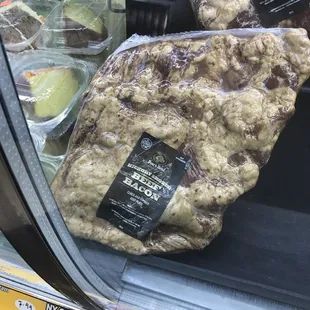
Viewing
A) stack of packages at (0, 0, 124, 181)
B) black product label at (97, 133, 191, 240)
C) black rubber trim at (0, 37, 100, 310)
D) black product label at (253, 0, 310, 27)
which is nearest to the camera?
black rubber trim at (0, 37, 100, 310)

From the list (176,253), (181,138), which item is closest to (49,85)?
(181,138)

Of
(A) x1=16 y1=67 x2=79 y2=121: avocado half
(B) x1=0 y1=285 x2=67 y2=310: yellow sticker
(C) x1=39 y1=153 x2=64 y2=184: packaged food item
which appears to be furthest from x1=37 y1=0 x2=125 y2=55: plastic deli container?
(B) x1=0 y1=285 x2=67 y2=310: yellow sticker

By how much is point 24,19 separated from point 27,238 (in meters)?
0.86

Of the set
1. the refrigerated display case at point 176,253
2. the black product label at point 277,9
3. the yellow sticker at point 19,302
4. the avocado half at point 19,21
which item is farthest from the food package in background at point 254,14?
the yellow sticker at point 19,302

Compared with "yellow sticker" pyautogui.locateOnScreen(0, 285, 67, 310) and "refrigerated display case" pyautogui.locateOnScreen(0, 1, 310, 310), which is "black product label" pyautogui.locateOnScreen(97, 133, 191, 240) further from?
"yellow sticker" pyautogui.locateOnScreen(0, 285, 67, 310)

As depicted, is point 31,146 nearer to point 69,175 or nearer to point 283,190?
point 69,175

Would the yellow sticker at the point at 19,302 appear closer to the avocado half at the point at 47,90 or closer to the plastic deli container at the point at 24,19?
the avocado half at the point at 47,90

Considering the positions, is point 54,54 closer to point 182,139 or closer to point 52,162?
point 52,162

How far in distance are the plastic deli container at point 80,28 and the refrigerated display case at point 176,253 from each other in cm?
33

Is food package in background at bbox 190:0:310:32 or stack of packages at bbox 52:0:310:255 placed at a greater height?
food package in background at bbox 190:0:310:32

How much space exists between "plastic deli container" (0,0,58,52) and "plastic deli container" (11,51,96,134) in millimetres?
52

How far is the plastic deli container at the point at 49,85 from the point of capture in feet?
4.16

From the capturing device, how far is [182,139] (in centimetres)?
104

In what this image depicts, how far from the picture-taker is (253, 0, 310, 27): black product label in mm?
1132
